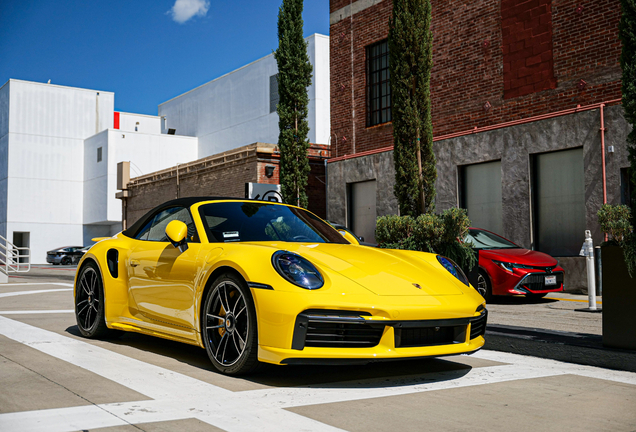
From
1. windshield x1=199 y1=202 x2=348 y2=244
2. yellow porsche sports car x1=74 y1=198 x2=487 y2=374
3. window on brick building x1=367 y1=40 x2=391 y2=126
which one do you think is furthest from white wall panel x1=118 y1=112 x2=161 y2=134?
windshield x1=199 y1=202 x2=348 y2=244

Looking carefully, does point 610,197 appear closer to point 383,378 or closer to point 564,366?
point 564,366

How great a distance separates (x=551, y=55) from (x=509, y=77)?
3.82ft

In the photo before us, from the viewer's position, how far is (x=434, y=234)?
11320 millimetres

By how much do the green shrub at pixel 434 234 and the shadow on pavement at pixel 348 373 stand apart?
581 centimetres

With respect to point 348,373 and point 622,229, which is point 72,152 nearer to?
point 348,373

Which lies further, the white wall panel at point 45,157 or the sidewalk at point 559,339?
the white wall panel at point 45,157

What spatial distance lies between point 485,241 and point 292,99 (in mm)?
8897

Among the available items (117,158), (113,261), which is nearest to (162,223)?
(113,261)

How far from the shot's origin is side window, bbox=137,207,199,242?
553cm

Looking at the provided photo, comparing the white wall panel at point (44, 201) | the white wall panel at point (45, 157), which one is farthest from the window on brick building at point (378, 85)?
the white wall panel at point (44, 201)

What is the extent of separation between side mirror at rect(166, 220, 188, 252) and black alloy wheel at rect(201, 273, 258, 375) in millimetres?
567

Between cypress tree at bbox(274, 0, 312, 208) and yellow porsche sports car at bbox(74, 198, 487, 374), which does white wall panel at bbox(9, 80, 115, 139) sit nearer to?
cypress tree at bbox(274, 0, 312, 208)

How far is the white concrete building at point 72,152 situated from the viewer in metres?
51.6

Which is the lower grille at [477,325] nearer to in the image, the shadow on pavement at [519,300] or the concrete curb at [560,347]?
the concrete curb at [560,347]
